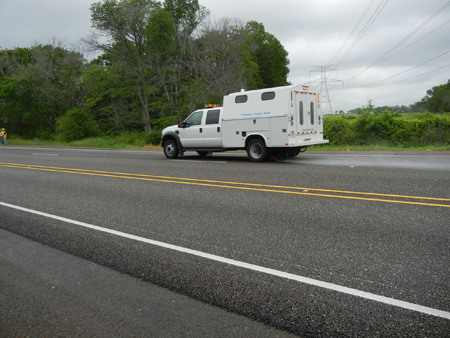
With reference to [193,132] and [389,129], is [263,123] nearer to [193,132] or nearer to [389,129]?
[193,132]

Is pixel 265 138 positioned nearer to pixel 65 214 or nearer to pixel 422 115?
pixel 65 214

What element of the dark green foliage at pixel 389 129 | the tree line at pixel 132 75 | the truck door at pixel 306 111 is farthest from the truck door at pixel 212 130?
the tree line at pixel 132 75

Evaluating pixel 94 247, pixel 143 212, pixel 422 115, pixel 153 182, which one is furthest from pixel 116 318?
pixel 422 115

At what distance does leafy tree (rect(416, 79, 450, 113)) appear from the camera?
7038cm

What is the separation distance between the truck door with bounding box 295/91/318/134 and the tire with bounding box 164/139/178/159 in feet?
19.2

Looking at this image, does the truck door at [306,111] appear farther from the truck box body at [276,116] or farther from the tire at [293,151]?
the tire at [293,151]

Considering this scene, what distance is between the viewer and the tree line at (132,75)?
1423 inches

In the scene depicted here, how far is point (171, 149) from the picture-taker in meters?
16.3

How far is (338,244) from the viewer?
455 centimetres

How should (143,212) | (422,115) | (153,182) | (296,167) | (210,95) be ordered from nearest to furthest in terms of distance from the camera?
1. (143,212)
2. (153,182)
3. (296,167)
4. (422,115)
5. (210,95)

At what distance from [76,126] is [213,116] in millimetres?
31949

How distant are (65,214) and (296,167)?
717cm

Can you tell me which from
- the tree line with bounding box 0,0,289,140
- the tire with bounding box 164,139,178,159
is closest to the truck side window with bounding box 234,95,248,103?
the tire with bounding box 164,139,178,159

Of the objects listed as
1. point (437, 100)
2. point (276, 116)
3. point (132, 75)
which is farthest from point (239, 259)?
point (437, 100)
